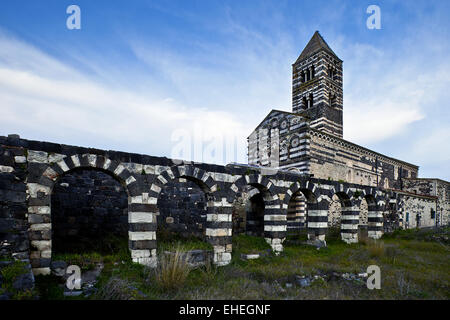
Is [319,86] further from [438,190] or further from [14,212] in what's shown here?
[14,212]

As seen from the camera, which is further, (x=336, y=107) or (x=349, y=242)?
(x=336, y=107)

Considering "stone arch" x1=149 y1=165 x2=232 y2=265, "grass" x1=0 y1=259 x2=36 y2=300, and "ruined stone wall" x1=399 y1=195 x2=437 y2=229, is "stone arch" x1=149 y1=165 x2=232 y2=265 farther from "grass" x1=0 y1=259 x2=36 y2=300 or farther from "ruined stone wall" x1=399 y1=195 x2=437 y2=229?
"ruined stone wall" x1=399 y1=195 x2=437 y2=229

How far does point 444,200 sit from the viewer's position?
2552 cm

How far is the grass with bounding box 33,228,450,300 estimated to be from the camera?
5.36m

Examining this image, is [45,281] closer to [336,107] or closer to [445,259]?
[445,259]

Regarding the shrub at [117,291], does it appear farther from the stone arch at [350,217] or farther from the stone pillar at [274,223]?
the stone arch at [350,217]

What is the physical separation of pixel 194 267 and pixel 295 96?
20188mm

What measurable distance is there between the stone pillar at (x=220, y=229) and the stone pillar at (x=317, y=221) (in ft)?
15.7

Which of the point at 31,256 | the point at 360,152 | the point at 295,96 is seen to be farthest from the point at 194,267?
the point at 295,96

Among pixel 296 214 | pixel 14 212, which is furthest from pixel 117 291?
pixel 296 214

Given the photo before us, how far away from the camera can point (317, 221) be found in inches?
455

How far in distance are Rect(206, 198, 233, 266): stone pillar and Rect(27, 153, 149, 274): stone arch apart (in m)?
2.14

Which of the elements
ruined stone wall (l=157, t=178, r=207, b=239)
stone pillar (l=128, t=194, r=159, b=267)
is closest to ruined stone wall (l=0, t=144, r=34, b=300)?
stone pillar (l=128, t=194, r=159, b=267)

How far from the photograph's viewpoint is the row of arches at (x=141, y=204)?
6070 millimetres
